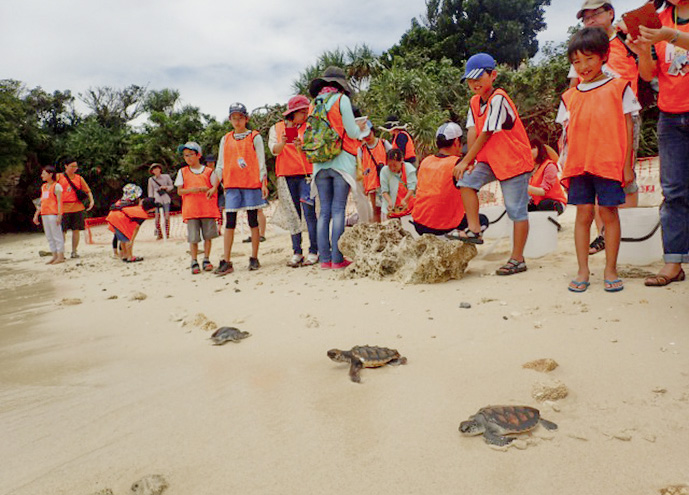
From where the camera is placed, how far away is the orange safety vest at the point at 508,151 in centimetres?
347

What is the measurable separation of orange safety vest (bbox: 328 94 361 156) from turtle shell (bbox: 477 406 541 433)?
321cm

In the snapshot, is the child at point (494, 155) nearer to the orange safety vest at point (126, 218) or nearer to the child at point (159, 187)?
the orange safety vest at point (126, 218)

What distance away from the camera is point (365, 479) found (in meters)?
1.35

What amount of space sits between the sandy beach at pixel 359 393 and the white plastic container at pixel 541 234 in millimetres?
834

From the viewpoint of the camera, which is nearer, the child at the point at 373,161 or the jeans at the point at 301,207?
the jeans at the point at 301,207

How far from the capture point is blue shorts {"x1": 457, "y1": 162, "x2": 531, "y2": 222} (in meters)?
3.53

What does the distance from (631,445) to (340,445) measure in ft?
2.87

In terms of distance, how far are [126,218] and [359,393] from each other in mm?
6317

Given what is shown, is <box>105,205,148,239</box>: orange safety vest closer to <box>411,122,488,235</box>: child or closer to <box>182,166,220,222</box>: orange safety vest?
<box>182,166,220,222</box>: orange safety vest

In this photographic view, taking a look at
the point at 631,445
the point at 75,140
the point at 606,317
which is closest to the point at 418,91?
the point at 75,140

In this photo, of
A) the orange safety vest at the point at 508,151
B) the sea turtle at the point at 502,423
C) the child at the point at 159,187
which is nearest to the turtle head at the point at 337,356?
the sea turtle at the point at 502,423

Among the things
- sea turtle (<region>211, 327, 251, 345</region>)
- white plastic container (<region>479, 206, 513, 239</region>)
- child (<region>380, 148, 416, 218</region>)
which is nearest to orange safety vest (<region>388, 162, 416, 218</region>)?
child (<region>380, 148, 416, 218</region>)

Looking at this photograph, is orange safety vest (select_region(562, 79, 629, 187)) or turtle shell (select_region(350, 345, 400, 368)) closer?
turtle shell (select_region(350, 345, 400, 368))

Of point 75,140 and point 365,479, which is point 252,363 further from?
point 75,140
